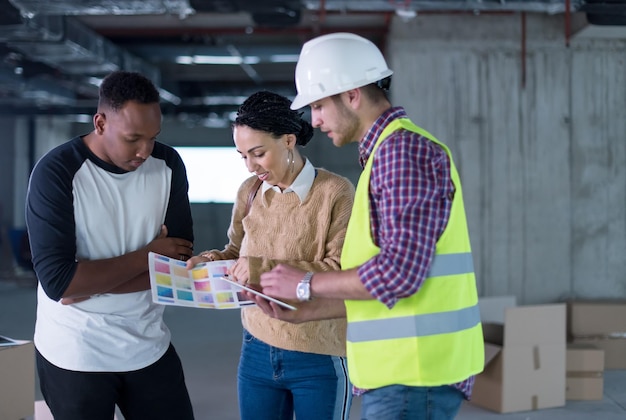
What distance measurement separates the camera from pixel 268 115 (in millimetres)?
1964

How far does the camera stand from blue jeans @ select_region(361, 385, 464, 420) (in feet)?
4.78

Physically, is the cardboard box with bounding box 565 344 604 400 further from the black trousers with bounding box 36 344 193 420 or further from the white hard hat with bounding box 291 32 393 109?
the white hard hat with bounding box 291 32 393 109

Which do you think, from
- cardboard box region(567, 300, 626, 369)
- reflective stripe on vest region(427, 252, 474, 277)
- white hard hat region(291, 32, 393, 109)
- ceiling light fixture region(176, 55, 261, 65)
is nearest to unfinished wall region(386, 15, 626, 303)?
cardboard box region(567, 300, 626, 369)

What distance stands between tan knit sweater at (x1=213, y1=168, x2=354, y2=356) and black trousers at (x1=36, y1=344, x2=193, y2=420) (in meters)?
0.26

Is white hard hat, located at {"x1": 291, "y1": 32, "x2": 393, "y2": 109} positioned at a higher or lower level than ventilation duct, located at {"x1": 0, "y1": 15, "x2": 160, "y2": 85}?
lower

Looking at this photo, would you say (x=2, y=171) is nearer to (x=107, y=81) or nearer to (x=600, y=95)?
(x=600, y=95)

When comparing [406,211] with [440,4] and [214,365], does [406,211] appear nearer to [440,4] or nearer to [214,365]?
[440,4]

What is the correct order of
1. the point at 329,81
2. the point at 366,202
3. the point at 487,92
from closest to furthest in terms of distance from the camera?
the point at 366,202 → the point at 329,81 → the point at 487,92

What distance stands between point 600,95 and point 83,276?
5679 millimetres

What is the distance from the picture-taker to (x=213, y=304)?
1867mm

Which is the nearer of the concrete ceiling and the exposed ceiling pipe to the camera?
the exposed ceiling pipe

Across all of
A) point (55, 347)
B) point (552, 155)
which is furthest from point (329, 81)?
point (552, 155)

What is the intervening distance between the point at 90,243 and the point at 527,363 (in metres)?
3.22

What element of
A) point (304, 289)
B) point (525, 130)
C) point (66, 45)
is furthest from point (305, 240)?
point (66, 45)
